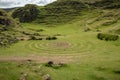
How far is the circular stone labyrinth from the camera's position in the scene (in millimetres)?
81338

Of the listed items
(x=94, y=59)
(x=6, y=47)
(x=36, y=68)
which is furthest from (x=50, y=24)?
(x=36, y=68)

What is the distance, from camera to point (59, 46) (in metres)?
89.7

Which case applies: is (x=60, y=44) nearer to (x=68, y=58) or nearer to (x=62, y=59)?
(x=68, y=58)

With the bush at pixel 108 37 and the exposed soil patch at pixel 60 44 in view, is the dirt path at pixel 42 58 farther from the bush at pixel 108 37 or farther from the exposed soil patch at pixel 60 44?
the bush at pixel 108 37

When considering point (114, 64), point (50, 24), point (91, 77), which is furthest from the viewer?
point (50, 24)

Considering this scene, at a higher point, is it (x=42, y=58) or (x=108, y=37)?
(x=108, y=37)

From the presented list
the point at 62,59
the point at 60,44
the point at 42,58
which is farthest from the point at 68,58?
the point at 60,44

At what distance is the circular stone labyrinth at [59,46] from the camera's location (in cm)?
8134

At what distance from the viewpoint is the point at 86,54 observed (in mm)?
76250

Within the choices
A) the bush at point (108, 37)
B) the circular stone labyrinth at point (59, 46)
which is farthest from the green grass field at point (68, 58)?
the bush at point (108, 37)

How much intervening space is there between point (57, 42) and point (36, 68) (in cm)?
4359

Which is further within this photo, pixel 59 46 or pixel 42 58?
pixel 59 46

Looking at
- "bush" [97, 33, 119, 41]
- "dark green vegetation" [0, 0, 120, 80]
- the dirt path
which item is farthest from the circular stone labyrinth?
"bush" [97, 33, 119, 41]

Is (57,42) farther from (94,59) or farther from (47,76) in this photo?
(47,76)
